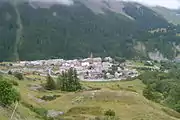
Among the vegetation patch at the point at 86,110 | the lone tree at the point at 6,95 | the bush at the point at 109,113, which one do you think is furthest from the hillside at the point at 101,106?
the lone tree at the point at 6,95

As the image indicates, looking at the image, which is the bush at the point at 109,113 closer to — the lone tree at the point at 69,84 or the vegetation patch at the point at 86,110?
the vegetation patch at the point at 86,110

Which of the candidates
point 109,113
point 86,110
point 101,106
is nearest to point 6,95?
point 109,113

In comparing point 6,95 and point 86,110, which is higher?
point 6,95

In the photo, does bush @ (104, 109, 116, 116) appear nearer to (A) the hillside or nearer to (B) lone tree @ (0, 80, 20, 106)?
(A) the hillside

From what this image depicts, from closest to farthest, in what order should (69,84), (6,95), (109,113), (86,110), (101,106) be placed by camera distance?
(6,95)
(109,113)
(86,110)
(101,106)
(69,84)

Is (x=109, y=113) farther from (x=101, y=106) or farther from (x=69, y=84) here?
(x=69, y=84)

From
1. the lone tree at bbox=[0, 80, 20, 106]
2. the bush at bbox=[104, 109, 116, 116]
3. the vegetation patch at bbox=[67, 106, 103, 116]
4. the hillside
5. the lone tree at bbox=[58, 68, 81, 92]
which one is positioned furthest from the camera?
the lone tree at bbox=[58, 68, 81, 92]

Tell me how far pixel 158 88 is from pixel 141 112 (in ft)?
413

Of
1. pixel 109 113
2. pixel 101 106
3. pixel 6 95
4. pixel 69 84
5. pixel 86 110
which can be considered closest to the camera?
pixel 6 95

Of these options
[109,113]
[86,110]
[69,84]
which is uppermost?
[109,113]

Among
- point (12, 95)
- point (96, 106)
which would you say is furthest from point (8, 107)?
point (96, 106)

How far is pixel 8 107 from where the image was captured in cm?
5712

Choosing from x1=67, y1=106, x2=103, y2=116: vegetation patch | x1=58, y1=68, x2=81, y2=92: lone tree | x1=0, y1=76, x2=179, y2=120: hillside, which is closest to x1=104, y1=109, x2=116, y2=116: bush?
x1=0, y1=76, x2=179, y2=120: hillside

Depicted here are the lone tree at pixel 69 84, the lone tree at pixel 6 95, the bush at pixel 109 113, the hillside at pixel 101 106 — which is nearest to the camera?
the lone tree at pixel 6 95
